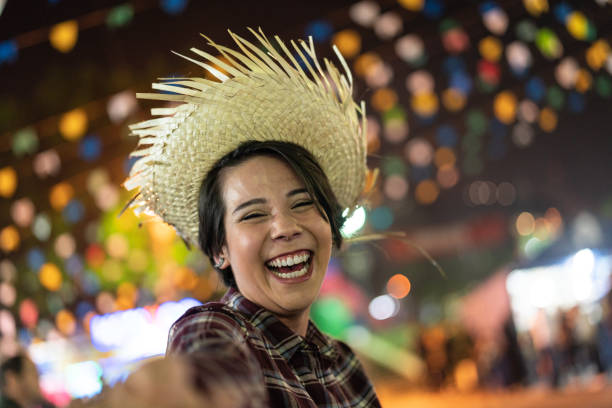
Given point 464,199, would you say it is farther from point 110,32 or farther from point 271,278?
point 271,278

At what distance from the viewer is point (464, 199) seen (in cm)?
1911

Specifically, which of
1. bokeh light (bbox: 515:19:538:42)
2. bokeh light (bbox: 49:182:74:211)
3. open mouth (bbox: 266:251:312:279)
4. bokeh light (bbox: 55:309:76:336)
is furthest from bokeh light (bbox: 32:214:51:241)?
open mouth (bbox: 266:251:312:279)

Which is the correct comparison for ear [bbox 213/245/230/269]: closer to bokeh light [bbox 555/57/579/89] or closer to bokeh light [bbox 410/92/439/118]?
bokeh light [bbox 555/57/579/89]

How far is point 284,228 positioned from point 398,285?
2057cm

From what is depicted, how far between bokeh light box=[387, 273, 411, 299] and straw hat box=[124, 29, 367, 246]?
19927 millimetres

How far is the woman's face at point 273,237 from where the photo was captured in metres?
1.57

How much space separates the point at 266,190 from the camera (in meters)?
1.59

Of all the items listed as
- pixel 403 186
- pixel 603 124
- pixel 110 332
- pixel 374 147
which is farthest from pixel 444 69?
pixel 110 332

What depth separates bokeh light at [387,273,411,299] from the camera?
2142 centimetres

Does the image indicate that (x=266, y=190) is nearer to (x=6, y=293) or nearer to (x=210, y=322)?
(x=210, y=322)

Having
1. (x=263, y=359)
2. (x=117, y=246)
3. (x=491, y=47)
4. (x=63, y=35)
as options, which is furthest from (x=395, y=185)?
(x=263, y=359)

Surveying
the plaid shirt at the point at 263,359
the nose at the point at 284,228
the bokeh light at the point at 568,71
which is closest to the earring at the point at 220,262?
the plaid shirt at the point at 263,359

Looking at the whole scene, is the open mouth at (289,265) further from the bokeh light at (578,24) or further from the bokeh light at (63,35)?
the bokeh light at (578,24)

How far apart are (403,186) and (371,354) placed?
527cm
